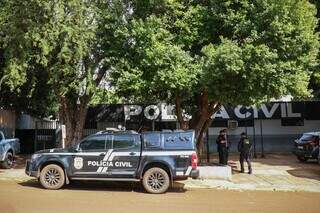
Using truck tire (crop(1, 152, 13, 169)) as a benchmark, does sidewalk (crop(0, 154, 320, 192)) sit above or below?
below

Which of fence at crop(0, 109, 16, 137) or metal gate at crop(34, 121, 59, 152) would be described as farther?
metal gate at crop(34, 121, 59, 152)

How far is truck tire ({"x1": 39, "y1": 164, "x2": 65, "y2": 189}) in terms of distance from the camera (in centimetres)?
1574

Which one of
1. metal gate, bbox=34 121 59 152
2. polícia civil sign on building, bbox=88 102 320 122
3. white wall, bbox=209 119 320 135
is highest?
polícia civil sign on building, bbox=88 102 320 122

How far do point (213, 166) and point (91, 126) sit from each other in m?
13.0

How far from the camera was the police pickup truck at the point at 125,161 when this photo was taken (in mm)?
15648

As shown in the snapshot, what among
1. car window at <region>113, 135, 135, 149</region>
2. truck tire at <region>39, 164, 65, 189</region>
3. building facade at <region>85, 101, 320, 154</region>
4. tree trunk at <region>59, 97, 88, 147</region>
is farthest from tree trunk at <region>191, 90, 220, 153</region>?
truck tire at <region>39, 164, 65, 189</region>

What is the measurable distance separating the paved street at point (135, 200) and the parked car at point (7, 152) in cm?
498

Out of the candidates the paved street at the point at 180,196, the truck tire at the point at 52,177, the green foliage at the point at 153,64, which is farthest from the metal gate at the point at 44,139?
the truck tire at the point at 52,177

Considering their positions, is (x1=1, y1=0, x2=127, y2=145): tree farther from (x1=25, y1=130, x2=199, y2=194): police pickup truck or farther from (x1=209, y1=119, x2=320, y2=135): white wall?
(x1=209, y1=119, x2=320, y2=135): white wall

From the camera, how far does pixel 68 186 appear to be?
16.4 meters

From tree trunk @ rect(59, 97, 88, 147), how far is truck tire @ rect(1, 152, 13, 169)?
2655 millimetres

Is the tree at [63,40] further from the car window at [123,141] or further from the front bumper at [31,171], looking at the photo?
the car window at [123,141]

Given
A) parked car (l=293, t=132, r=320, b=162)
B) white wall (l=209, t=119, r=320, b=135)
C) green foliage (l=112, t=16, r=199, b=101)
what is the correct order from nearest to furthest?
green foliage (l=112, t=16, r=199, b=101) → parked car (l=293, t=132, r=320, b=162) → white wall (l=209, t=119, r=320, b=135)

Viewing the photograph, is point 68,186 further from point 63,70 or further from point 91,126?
point 91,126
